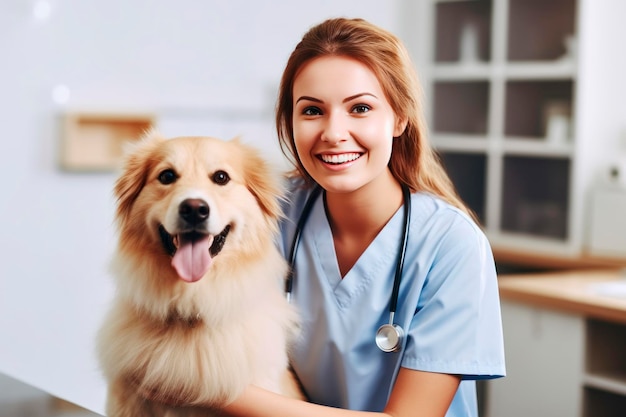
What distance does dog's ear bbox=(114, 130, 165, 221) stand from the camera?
135cm

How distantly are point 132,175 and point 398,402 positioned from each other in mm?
588

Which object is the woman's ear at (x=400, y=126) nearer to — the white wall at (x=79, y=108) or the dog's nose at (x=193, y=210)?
the dog's nose at (x=193, y=210)

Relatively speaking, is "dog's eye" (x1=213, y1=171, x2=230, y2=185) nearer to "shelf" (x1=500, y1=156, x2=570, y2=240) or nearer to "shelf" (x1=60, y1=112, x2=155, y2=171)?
"shelf" (x1=60, y1=112, x2=155, y2=171)

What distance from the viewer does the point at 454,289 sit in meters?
1.44

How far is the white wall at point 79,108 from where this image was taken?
2822 mm

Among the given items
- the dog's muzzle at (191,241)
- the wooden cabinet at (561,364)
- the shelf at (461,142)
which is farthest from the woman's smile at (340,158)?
the shelf at (461,142)

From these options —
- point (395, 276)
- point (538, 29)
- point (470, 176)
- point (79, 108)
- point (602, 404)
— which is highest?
point (538, 29)

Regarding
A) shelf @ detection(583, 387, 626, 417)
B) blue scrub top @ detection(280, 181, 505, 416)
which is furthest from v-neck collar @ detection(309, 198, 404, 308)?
shelf @ detection(583, 387, 626, 417)

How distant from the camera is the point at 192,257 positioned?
1271 mm

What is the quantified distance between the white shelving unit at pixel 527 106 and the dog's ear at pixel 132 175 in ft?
7.27

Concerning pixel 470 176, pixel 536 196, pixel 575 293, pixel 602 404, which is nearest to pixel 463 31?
pixel 470 176

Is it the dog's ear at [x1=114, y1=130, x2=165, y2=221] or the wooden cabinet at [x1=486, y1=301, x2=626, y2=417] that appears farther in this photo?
the wooden cabinet at [x1=486, y1=301, x2=626, y2=417]

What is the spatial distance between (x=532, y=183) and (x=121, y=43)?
1760 mm

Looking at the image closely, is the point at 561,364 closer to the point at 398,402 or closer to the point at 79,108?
the point at 398,402
